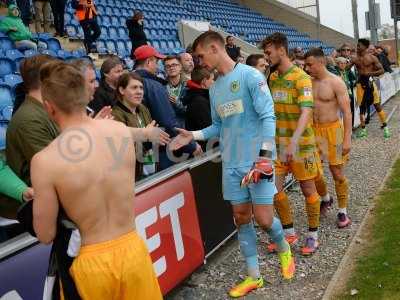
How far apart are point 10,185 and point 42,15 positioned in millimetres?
7544

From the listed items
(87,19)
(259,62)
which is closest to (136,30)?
(87,19)

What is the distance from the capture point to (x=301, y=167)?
480 cm

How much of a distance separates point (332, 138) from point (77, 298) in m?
3.91

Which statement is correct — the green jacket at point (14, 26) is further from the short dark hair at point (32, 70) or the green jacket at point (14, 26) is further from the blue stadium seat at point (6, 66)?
the short dark hair at point (32, 70)

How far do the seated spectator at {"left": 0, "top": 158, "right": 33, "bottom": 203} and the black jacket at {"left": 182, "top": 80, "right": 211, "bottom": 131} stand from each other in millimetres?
2432

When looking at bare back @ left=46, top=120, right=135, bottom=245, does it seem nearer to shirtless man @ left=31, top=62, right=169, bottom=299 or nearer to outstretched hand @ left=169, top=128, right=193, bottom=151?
shirtless man @ left=31, top=62, right=169, bottom=299

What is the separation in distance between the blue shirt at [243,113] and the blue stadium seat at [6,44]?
5203 millimetres

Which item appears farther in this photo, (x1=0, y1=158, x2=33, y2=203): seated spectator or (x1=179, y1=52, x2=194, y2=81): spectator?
(x1=179, y1=52, x2=194, y2=81): spectator

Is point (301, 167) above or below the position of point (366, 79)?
below

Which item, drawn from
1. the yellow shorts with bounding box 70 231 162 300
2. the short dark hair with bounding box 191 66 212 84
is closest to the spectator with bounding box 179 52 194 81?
the short dark hair with bounding box 191 66 212 84

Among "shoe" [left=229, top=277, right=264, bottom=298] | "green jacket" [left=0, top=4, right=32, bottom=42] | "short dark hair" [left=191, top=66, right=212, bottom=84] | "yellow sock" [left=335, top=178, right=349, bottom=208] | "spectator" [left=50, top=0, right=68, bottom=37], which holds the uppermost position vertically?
"spectator" [left=50, top=0, right=68, bottom=37]

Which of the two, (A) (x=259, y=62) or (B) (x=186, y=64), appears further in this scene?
(B) (x=186, y=64)

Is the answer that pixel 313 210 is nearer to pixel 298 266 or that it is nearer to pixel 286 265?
pixel 298 266

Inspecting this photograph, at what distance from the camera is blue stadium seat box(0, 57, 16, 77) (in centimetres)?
754
